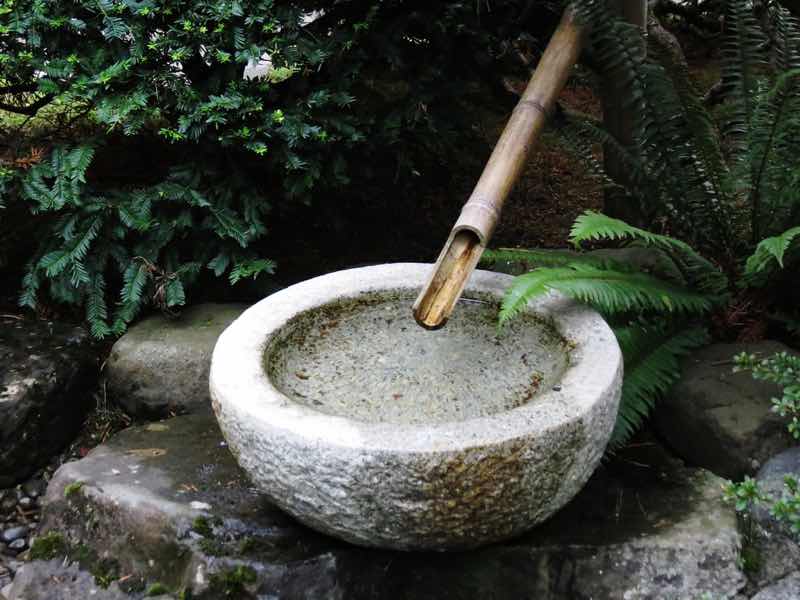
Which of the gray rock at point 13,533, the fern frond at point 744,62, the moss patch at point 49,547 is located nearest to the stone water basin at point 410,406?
the moss patch at point 49,547

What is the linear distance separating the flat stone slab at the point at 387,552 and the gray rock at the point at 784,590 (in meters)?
0.09

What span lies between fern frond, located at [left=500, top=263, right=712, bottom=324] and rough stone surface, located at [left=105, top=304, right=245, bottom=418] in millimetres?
1414

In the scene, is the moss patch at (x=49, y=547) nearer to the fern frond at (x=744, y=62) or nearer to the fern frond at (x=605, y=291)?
the fern frond at (x=605, y=291)

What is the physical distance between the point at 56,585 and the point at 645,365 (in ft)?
6.64

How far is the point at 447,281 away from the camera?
2.52 m

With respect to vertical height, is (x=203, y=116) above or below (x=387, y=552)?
above

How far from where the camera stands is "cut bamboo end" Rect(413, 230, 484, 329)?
2.48 metres

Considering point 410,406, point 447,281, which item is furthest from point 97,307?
point 447,281

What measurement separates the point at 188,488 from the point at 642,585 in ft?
4.72

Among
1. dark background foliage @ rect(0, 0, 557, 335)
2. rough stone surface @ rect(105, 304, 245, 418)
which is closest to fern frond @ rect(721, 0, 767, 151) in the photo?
dark background foliage @ rect(0, 0, 557, 335)

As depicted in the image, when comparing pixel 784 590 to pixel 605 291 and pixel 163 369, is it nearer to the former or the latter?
pixel 605 291

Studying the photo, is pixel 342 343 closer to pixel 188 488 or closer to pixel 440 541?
pixel 188 488

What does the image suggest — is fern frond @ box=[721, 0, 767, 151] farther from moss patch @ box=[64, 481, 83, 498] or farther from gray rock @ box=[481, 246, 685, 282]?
moss patch @ box=[64, 481, 83, 498]

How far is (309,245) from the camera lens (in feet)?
13.7
